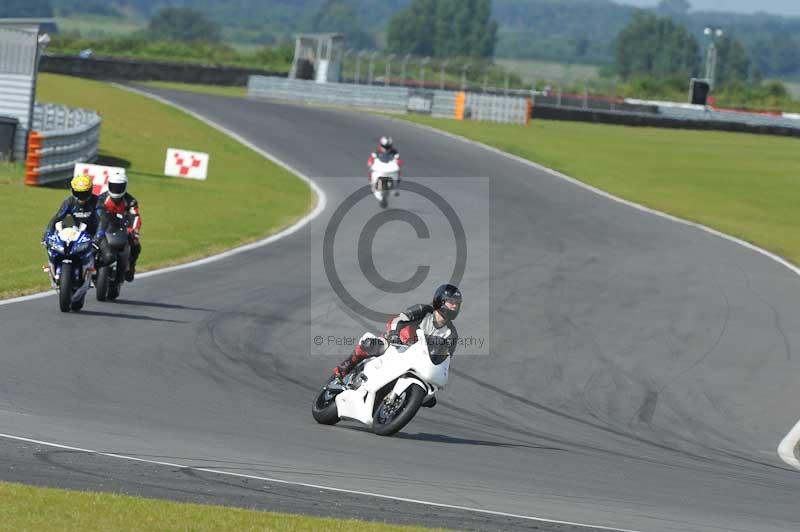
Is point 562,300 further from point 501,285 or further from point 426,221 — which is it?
point 426,221

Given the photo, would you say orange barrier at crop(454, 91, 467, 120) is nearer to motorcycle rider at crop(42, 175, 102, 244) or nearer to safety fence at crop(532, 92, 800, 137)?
safety fence at crop(532, 92, 800, 137)

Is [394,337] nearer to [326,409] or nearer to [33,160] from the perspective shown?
[326,409]

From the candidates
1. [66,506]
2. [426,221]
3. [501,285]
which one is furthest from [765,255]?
[66,506]

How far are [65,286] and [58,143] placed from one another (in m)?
17.0

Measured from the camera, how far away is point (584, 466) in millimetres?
11250

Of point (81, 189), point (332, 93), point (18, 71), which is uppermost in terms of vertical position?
point (332, 93)

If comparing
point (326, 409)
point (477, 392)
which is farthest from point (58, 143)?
point (326, 409)

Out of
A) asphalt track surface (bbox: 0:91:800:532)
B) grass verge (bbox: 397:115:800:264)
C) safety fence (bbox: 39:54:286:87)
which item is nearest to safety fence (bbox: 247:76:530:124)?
grass verge (bbox: 397:115:800:264)

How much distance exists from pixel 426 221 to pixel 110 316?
15.5 m

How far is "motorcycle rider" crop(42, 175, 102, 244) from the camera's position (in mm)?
16500

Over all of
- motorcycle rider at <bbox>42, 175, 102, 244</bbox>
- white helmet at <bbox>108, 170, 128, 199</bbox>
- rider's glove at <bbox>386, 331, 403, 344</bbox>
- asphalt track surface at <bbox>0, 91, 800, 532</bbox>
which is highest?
white helmet at <bbox>108, 170, 128, 199</bbox>

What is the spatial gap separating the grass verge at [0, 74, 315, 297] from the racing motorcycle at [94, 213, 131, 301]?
3.44 ft

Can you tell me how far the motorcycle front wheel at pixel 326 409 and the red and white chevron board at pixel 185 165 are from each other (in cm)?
2398

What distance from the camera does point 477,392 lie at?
14773 millimetres
